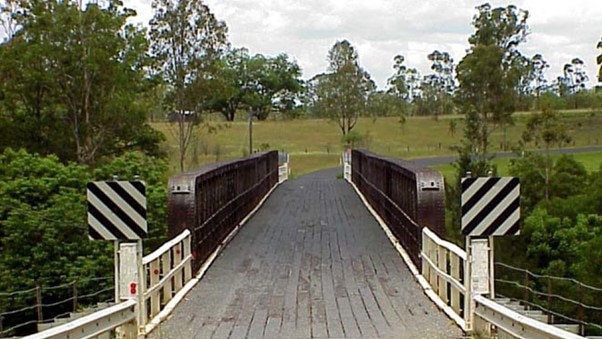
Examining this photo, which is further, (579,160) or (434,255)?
(579,160)

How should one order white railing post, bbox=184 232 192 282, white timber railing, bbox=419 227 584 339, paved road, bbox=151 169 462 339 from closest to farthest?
white timber railing, bbox=419 227 584 339
paved road, bbox=151 169 462 339
white railing post, bbox=184 232 192 282

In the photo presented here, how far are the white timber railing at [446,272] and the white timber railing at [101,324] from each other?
9.70ft

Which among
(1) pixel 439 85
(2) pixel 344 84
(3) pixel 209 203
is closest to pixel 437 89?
(1) pixel 439 85

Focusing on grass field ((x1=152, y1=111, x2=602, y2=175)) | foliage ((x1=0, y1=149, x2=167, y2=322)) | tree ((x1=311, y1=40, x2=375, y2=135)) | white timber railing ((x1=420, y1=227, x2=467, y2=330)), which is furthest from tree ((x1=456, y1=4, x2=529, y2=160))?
white timber railing ((x1=420, y1=227, x2=467, y2=330))

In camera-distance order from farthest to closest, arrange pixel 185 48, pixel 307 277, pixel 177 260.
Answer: pixel 185 48
pixel 307 277
pixel 177 260

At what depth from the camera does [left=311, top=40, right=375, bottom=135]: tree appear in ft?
239

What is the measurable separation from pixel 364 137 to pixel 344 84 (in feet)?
16.2

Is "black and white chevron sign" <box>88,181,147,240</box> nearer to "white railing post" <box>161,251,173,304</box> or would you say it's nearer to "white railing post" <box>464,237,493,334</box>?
"white railing post" <box>161,251,173,304</box>

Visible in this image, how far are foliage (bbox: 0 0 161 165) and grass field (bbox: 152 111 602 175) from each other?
56.3 feet

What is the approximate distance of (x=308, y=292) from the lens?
10.5m

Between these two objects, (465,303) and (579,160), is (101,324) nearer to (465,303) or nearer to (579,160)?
(465,303)

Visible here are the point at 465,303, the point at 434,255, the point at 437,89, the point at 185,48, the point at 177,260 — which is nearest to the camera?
the point at 465,303

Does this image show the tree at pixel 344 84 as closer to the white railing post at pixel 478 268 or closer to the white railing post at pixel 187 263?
the white railing post at pixel 187 263

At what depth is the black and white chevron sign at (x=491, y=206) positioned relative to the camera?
7895 mm
